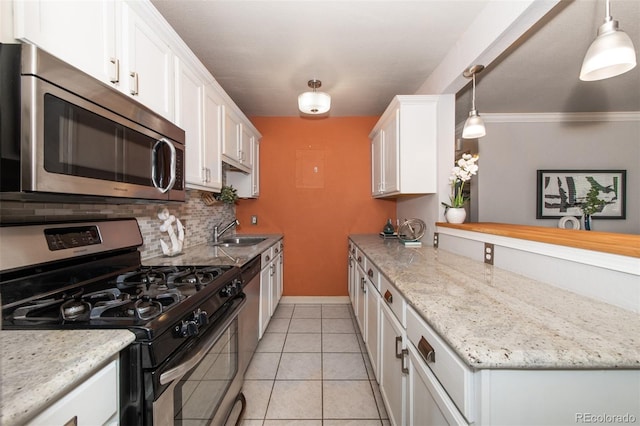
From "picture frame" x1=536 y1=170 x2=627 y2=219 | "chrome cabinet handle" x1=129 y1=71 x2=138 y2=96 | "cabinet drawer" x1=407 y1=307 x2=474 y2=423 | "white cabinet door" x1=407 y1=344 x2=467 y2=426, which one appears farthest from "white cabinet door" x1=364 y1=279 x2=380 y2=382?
"picture frame" x1=536 y1=170 x2=627 y2=219

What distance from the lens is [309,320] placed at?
289cm

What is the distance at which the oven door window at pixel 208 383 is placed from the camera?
91 centimetres

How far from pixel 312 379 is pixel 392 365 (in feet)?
2.67

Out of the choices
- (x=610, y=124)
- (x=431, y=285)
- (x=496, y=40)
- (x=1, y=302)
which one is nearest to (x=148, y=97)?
(x=1, y=302)

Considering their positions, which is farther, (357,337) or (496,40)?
(357,337)

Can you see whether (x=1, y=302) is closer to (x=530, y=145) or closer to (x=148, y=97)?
(x=148, y=97)

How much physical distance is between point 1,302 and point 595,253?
2.07 m

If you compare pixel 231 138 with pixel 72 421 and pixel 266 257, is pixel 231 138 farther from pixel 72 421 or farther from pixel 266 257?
pixel 72 421

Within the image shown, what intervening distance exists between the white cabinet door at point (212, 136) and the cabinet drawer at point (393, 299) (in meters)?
1.41

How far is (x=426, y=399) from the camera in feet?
2.91

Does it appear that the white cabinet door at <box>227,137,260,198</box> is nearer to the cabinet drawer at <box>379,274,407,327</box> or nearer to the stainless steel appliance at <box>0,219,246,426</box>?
the stainless steel appliance at <box>0,219,246,426</box>

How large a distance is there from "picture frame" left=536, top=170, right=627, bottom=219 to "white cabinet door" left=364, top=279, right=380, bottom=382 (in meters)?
3.01

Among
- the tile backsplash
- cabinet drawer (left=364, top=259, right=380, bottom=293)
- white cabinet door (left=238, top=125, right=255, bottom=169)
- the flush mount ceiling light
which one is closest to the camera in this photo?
the tile backsplash

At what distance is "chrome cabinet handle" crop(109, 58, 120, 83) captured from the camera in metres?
1.04
